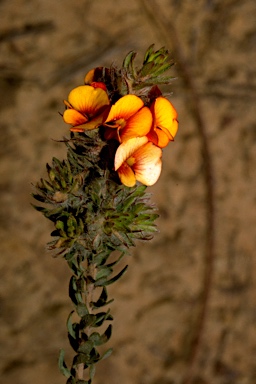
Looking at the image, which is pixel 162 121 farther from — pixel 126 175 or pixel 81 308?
pixel 81 308

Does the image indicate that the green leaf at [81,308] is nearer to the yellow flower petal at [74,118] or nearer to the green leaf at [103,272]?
the green leaf at [103,272]

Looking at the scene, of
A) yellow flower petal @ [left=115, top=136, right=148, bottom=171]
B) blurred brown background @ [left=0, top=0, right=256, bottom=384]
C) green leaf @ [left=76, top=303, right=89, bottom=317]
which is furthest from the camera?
blurred brown background @ [left=0, top=0, right=256, bottom=384]

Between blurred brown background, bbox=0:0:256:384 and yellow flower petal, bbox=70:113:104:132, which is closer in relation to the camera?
yellow flower petal, bbox=70:113:104:132

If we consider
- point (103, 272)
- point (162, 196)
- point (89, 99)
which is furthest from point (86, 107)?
point (162, 196)

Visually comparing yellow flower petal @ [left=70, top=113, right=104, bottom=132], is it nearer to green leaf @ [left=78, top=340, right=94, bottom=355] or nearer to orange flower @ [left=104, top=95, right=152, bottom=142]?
orange flower @ [left=104, top=95, right=152, bottom=142]

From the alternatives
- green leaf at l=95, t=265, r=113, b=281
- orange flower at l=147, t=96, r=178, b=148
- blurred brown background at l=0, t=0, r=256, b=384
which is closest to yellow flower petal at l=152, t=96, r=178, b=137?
orange flower at l=147, t=96, r=178, b=148

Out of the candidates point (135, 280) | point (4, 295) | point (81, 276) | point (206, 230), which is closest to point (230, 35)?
point (206, 230)

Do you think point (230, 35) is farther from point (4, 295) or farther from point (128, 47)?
point (4, 295)
